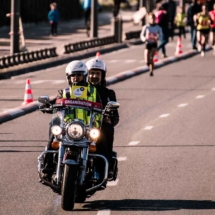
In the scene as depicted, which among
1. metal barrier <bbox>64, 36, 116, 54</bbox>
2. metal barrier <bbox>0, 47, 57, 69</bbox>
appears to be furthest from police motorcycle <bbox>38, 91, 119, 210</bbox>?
metal barrier <bbox>64, 36, 116, 54</bbox>

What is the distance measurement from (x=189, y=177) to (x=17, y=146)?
364 centimetres

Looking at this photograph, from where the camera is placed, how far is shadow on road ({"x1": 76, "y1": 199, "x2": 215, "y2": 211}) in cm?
1080

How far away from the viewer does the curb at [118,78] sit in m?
19.3

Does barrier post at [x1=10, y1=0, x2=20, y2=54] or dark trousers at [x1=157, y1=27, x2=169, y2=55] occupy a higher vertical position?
barrier post at [x1=10, y1=0, x2=20, y2=54]

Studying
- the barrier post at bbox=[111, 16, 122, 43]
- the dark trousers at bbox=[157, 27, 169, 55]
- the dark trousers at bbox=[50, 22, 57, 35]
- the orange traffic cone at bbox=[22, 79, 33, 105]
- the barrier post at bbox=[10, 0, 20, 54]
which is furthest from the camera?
the dark trousers at bbox=[50, 22, 57, 35]

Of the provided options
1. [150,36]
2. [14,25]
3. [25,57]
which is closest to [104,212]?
[150,36]

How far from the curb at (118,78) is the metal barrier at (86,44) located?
3230 millimetres

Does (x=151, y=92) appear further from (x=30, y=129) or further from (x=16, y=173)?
(x=16, y=173)

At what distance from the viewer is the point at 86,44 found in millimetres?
36750

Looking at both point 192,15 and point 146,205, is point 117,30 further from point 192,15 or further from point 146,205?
point 146,205

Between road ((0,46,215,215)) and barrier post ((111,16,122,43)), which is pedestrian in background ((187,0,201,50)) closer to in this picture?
barrier post ((111,16,122,43))

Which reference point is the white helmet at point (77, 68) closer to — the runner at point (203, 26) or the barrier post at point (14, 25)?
the barrier post at point (14, 25)

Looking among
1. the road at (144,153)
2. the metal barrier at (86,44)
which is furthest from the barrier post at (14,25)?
the metal barrier at (86,44)

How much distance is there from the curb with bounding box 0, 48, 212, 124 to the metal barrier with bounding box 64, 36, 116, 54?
323cm
